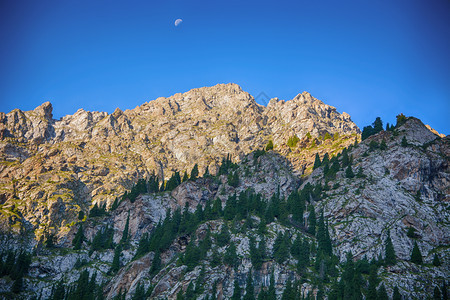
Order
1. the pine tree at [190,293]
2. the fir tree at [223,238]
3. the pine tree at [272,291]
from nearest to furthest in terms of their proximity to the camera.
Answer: the pine tree at [272,291]
the pine tree at [190,293]
the fir tree at [223,238]

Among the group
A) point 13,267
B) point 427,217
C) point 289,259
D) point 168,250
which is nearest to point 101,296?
point 168,250

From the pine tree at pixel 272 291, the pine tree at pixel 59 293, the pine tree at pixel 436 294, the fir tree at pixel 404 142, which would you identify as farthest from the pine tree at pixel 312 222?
the pine tree at pixel 59 293

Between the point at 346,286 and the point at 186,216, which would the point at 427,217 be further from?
the point at 186,216

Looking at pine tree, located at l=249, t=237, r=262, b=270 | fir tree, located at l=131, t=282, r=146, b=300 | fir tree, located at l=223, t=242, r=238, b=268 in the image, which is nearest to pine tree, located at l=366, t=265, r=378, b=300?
pine tree, located at l=249, t=237, r=262, b=270

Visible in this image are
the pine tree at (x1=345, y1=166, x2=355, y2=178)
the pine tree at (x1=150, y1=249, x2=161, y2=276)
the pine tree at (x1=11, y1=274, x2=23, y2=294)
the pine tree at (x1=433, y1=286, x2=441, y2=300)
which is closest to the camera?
the pine tree at (x1=433, y1=286, x2=441, y2=300)

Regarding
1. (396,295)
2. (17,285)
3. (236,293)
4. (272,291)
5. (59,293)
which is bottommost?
(59,293)

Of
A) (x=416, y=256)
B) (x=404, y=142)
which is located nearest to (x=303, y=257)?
(x=416, y=256)

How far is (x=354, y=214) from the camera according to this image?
175000 mm

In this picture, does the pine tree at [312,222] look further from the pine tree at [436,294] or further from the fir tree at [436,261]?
the pine tree at [436,294]

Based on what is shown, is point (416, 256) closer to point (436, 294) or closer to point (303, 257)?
point (436, 294)

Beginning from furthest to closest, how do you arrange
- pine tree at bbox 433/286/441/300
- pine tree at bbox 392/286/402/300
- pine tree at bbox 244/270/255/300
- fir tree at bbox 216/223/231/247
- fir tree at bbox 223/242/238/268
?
fir tree at bbox 216/223/231/247 < fir tree at bbox 223/242/238/268 < pine tree at bbox 244/270/255/300 < pine tree at bbox 433/286/441/300 < pine tree at bbox 392/286/402/300

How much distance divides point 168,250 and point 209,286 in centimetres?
3363

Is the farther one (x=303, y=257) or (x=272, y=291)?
(x=303, y=257)

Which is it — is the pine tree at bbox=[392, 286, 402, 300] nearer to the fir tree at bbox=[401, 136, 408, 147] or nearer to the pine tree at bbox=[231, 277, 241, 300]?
the pine tree at bbox=[231, 277, 241, 300]
